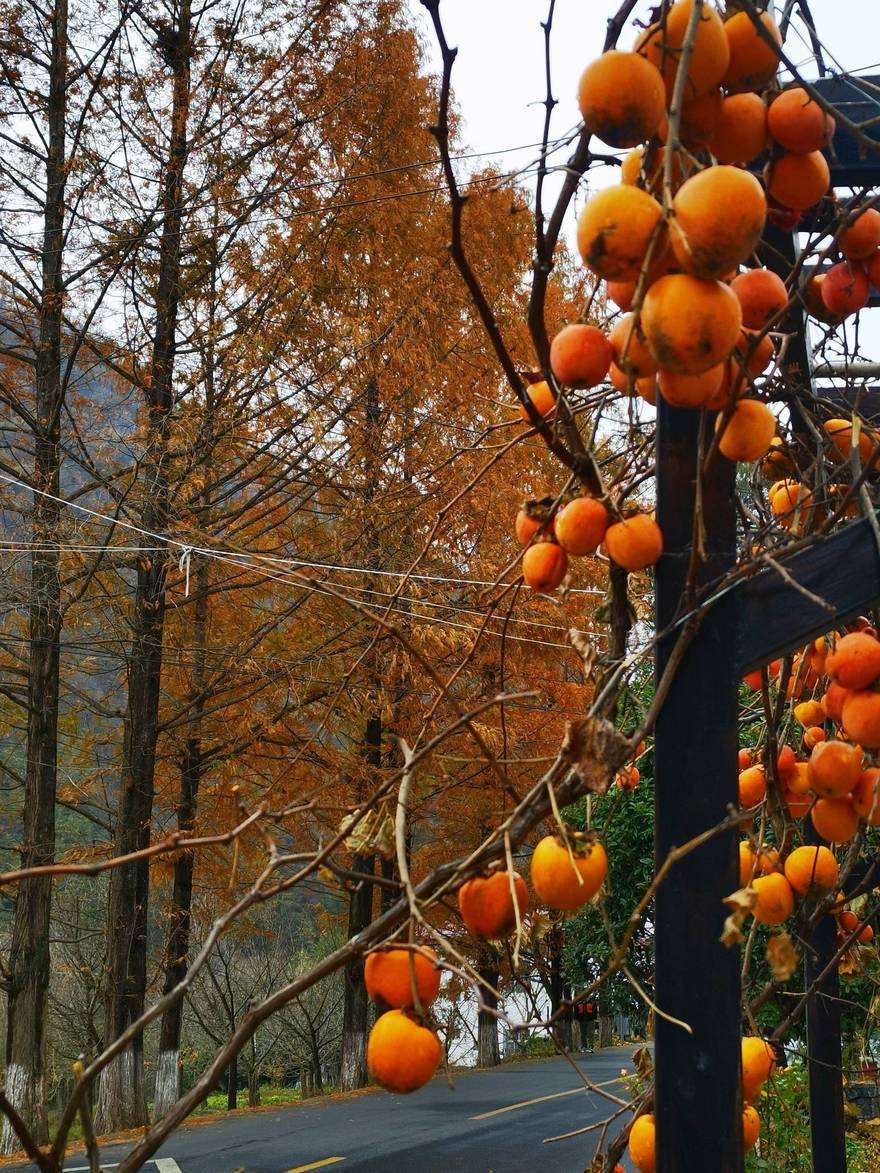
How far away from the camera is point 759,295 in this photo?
4.03 ft

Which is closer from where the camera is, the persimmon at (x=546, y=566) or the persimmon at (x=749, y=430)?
the persimmon at (x=749, y=430)

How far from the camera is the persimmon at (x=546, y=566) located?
135 cm

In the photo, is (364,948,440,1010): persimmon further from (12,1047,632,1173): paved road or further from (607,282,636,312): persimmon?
(12,1047,632,1173): paved road

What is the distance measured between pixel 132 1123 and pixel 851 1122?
693 centimetres

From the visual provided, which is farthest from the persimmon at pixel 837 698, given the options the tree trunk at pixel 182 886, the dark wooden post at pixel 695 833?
the tree trunk at pixel 182 886

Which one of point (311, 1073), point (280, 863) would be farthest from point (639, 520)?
point (311, 1073)

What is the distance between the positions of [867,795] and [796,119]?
79 centimetres

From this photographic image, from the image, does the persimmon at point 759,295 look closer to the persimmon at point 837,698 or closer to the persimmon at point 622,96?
the persimmon at point 622,96

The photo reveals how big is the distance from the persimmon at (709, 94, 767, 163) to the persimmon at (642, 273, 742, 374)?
1.04ft

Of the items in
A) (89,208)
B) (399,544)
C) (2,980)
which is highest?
(89,208)

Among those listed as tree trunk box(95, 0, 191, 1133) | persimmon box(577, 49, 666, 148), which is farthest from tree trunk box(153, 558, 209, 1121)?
persimmon box(577, 49, 666, 148)

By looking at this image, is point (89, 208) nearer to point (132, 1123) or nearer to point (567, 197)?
point (132, 1123)

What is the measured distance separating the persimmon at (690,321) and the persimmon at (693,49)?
0.25m

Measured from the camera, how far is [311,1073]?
19625mm
